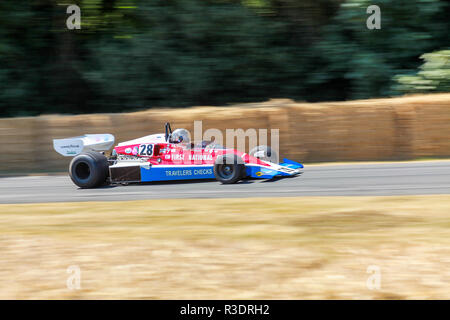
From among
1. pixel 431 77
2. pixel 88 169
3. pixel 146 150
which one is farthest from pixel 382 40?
pixel 88 169

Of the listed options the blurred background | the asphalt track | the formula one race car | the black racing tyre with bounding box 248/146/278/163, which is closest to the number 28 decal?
the formula one race car

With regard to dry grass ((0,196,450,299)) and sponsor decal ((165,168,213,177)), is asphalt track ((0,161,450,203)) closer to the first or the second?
sponsor decal ((165,168,213,177))

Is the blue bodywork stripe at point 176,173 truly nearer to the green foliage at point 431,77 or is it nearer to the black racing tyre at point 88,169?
the black racing tyre at point 88,169

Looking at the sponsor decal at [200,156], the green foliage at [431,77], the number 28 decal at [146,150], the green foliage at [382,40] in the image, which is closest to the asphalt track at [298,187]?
the sponsor decal at [200,156]

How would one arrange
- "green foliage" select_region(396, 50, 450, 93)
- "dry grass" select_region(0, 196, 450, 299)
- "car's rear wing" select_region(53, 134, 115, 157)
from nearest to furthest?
"dry grass" select_region(0, 196, 450, 299) → "car's rear wing" select_region(53, 134, 115, 157) → "green foliage" select_region(396, 50, 450, 93)

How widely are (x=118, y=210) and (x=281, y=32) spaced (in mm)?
11761

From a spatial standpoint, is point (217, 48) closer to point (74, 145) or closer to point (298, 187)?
point (74, 145)

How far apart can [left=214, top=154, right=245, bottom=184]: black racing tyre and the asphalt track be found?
151 mm

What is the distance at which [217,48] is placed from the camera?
18875mm

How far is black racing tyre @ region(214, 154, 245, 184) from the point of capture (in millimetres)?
10459

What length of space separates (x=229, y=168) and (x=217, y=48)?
906 cm

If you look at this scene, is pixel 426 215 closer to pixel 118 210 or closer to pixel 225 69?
pixel 118 210

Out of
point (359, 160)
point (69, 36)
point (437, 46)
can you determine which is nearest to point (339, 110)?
point (359, 160)

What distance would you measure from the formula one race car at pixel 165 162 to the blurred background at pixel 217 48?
732 cm
